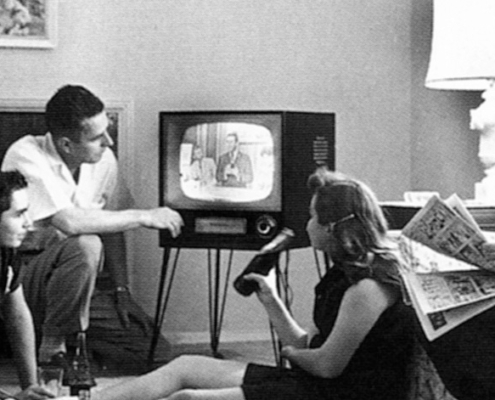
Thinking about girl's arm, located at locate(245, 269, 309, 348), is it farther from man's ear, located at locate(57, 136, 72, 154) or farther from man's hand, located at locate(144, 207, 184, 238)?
man's ear, located at locate(57, 136, 72, 154)

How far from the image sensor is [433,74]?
3010 millimetres

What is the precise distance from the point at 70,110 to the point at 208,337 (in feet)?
3.34

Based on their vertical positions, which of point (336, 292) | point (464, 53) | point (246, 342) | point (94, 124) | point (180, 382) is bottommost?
point (246, 342)

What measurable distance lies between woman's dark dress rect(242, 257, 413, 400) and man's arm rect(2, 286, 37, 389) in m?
0.58

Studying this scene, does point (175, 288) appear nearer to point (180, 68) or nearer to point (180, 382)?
point (180, 68)

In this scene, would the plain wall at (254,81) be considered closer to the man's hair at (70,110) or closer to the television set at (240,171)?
the man's hair at (70,110)

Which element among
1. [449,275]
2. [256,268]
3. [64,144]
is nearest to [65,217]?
[64,144]

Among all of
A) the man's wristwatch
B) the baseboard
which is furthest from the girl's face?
the baseboard

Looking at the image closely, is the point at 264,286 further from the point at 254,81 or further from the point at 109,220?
the point at 254,81

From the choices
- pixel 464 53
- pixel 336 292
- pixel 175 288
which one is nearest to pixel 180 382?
pixel 336 292

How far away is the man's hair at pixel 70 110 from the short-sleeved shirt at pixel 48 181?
0.17 ft

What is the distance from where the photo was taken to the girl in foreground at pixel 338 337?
2.03 m

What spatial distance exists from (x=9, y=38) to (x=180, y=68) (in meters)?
0.61

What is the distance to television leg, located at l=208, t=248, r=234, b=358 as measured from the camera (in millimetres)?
3637
